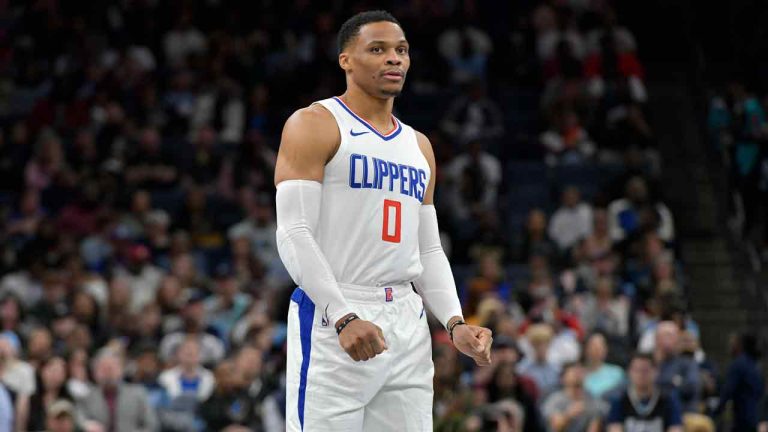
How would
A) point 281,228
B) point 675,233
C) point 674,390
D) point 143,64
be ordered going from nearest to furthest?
point 281,228 → point 674,390 → point 675,233 → point 143,64

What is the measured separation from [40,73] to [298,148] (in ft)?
45.4

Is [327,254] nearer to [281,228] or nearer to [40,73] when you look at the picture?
[281,228]

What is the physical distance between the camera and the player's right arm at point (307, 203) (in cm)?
507

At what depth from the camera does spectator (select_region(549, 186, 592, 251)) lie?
1469cm

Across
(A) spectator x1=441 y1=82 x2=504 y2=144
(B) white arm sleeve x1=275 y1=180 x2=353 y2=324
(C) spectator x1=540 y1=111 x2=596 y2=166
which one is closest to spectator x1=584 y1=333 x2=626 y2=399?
(C) spectator x1=540 y1=111 x2=596 y2=166

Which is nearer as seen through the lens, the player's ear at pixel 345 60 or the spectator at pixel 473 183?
the player's ear at pixel 345 60

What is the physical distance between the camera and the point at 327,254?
5258mm

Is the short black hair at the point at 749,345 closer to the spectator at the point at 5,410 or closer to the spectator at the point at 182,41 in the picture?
the spectator at the point at 5,410

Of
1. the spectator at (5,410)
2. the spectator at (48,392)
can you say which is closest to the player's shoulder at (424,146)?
the spectator at (5,410)

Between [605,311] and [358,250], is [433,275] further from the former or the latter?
[605,311]

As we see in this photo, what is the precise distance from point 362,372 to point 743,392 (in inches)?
262

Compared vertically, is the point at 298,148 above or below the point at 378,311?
above

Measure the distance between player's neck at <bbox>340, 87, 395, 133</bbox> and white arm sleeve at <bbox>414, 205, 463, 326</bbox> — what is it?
1.46 ft

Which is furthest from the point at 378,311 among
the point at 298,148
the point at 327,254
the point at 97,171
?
the point at 97,171
